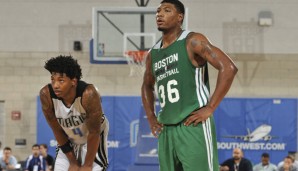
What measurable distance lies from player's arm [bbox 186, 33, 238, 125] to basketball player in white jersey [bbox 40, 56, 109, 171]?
3.01 feet

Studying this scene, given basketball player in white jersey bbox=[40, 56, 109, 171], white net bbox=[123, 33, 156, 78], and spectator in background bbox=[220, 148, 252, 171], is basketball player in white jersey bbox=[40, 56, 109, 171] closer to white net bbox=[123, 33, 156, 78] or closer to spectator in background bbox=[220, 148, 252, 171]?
spectator in background bbox=[220, 148, 252, 171]

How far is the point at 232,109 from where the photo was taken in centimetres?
1531

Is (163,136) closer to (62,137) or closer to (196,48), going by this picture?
(196,48)

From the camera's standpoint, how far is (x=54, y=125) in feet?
16.8

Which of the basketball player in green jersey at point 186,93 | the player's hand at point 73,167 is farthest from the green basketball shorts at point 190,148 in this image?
the player's hand at point 73,167

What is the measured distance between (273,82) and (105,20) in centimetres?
459

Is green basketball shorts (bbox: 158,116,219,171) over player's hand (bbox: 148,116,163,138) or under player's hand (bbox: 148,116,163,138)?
under

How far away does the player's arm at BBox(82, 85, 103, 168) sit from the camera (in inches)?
194

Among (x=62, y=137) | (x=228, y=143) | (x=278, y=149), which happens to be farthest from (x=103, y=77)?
(x=62, y=137)

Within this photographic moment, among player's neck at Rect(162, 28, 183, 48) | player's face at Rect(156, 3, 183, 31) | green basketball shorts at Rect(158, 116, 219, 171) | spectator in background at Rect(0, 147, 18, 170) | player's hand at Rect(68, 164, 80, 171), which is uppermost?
player's face at Rect(156, 3, 183, 31)

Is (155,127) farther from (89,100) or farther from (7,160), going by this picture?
(7,160)

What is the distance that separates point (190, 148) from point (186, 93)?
1.20 ft

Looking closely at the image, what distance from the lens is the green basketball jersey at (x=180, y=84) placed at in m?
4.42

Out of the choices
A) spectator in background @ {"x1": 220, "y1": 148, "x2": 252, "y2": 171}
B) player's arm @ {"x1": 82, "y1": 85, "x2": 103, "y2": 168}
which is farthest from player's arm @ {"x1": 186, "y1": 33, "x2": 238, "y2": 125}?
spectator in background @ {"x1": 220, "y1": 148, "x2": 252, "y2": 171}
